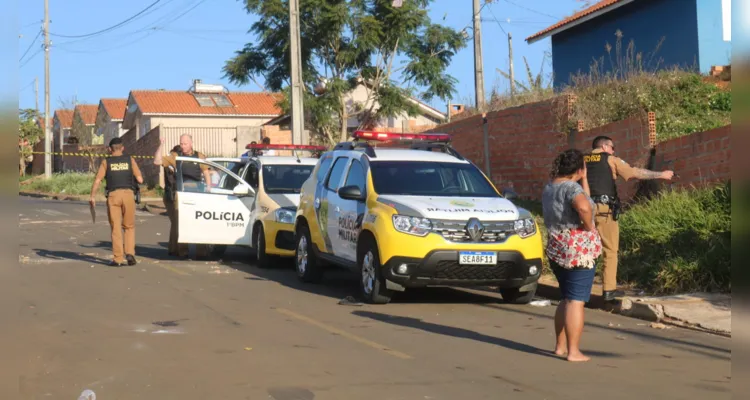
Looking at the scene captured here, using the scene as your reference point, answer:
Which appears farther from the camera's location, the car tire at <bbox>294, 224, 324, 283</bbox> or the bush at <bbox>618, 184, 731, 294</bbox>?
the car tire at <bbox>294, 224, 324, 283</bbox>

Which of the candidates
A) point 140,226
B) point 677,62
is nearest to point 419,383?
point 140,226

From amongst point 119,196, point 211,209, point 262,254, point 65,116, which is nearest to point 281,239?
point 262,254

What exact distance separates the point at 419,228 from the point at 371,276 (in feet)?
2.87

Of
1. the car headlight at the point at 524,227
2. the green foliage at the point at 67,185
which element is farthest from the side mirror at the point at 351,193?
the green foliage at the point at 67,185

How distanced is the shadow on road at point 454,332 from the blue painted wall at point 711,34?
51.3ft

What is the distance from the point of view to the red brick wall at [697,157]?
42.4 ft

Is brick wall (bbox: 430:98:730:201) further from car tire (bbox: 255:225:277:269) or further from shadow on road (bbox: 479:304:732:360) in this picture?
car tire (bbox: 255:225:277:269)

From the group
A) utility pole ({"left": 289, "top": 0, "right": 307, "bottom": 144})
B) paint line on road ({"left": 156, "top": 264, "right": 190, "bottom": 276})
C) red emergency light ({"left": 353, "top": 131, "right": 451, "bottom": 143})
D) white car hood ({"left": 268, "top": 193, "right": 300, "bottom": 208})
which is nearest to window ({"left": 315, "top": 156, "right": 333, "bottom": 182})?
red emergency light ({"left": 353, "top": 131, "right": 451, "bottom": 143})

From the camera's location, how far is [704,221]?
467 inches

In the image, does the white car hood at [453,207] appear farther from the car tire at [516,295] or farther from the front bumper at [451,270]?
the car tire at [516,295]

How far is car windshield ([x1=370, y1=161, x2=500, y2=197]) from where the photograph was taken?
38.0ft

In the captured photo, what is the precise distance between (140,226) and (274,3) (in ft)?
48.4

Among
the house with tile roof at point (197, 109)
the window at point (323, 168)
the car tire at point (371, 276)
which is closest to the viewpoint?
the car tire at point (371, 276)

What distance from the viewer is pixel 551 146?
1816 cm
